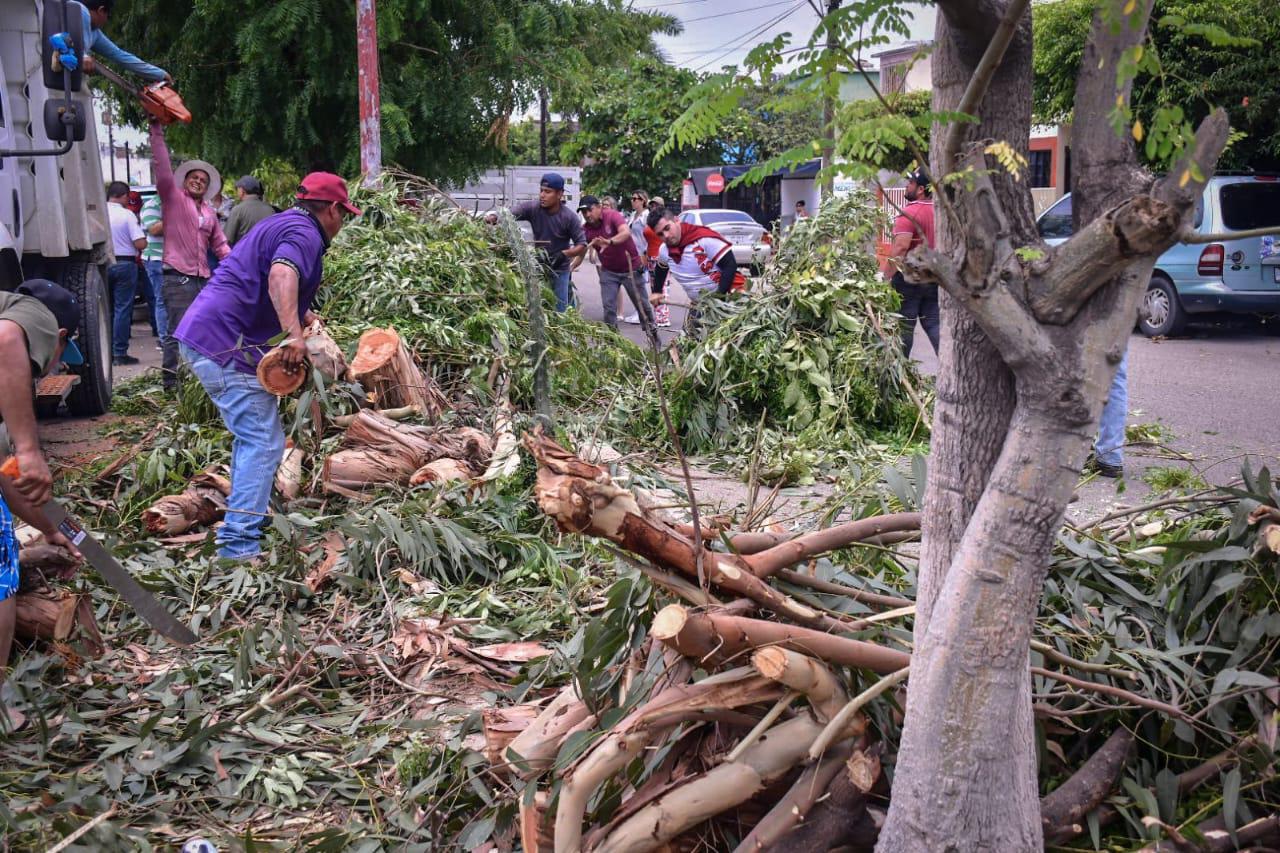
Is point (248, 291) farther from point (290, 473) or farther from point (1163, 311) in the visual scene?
point (1163, 311)

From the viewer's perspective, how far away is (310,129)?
Result: 13062 millimetres

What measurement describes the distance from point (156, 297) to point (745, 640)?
31.7ft

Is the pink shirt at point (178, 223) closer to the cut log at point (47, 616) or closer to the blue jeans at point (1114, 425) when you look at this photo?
the cut log at point (47, 616)

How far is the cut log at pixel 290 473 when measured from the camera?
235 inches

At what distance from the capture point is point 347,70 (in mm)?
12875

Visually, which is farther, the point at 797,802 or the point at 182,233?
the point at 182,233

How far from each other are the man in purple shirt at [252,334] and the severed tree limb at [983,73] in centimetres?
384

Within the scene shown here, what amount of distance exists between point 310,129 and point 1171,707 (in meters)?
12.2

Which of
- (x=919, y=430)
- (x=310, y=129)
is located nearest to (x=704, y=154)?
(x=310, y=129)

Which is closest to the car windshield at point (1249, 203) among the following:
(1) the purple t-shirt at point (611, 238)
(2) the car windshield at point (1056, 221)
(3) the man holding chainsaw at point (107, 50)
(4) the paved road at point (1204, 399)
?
(4) the paved road at point (1204, 399)

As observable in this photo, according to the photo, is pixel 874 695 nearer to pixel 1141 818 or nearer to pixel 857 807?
pixel 857 807

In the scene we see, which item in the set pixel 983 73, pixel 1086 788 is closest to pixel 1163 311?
pixel 1086 788

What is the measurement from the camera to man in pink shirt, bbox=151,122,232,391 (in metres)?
9.80

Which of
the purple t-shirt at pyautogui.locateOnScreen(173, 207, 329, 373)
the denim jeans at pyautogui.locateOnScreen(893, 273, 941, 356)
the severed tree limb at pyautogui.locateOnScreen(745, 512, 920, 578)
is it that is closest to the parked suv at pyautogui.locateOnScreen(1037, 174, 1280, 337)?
the denim jeans at pyautogui.locateOnScreen(893, 273, 941, 356)
